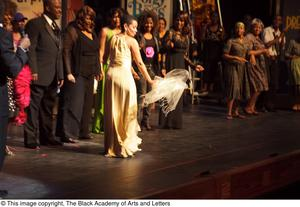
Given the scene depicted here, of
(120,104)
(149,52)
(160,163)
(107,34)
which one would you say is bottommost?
(160,163)

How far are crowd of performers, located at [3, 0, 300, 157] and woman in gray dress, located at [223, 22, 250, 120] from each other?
2 cm

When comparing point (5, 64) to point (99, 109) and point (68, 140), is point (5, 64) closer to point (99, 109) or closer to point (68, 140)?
point (68, 140)

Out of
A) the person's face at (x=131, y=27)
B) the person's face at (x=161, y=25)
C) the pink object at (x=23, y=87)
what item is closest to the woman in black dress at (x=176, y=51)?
the person's face at (x=161, y=25)

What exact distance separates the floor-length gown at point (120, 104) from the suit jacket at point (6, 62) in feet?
8.57

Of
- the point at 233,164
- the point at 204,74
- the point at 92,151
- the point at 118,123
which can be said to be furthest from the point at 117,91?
the point at 204,74

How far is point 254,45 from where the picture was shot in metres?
13.0

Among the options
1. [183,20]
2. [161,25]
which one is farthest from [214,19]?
[183,20]

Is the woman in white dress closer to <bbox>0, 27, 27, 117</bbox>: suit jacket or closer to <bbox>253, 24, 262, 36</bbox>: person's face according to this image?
<bbox>0, 27, 27, 117</bbox>: suit jacket

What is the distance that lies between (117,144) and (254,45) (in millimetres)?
5329

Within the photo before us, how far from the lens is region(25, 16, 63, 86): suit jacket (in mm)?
8734

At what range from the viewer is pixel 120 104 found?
336 inches

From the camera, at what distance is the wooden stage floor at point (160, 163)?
21.1ft

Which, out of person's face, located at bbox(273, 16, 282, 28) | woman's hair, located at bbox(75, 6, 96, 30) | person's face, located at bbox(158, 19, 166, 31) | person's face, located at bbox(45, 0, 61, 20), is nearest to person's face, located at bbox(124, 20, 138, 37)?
woman's hair, located at bbox(75, 6, 96, 30)

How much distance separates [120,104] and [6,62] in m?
2.85
